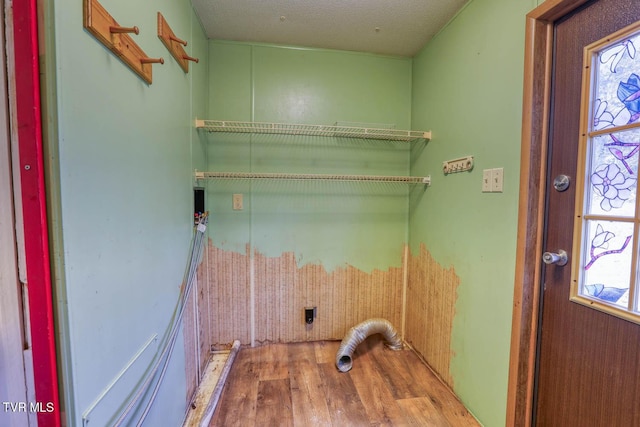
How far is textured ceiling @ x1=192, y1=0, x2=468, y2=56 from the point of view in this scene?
1.56 meters

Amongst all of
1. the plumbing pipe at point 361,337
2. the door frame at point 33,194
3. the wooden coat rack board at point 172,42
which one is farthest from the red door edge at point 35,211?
the plumbing pipe at point 361,337

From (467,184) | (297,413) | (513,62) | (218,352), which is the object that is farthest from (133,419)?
(513,62)

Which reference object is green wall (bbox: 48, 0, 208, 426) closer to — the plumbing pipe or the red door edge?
the red door edge

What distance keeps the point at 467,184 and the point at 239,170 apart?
157 centimetres

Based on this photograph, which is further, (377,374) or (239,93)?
(239,93)

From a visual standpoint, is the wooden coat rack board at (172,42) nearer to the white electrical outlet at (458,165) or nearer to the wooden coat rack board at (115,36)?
the wooden coat rack board at (115,36)

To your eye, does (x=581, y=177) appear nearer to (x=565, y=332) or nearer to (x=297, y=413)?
(x=565, y=332)

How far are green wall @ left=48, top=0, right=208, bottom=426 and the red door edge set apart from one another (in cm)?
2

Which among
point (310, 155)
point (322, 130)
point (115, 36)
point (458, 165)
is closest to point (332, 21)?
point (322, 130)

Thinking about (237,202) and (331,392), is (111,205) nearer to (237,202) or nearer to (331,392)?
(237,202)

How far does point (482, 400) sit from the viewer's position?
1.42 metres

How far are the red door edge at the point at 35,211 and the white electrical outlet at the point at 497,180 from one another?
5.53 ft

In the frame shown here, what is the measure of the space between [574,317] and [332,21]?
203 centimetres

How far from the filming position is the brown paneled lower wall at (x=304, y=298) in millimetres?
2025
